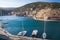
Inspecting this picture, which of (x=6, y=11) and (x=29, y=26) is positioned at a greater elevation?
(x=6, y=11)

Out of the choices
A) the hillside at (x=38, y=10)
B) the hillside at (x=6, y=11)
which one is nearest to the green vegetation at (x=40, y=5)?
the hillside at (x=38, y=10)

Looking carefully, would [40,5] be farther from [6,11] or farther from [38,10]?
[6,11]

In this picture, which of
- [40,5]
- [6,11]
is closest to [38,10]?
[40,5]

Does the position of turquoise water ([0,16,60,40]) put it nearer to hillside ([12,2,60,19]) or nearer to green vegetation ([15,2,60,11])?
hillside ([12,2,60,19])

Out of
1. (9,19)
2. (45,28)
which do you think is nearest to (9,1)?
(9,19)

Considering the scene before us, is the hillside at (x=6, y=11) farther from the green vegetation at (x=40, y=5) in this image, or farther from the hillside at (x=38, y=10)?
the green vegetation at (x=40, y=5)

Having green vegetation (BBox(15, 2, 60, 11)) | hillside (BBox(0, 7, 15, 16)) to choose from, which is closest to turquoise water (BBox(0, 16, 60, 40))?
hillside (BBox(0, 7, 15, 16))
